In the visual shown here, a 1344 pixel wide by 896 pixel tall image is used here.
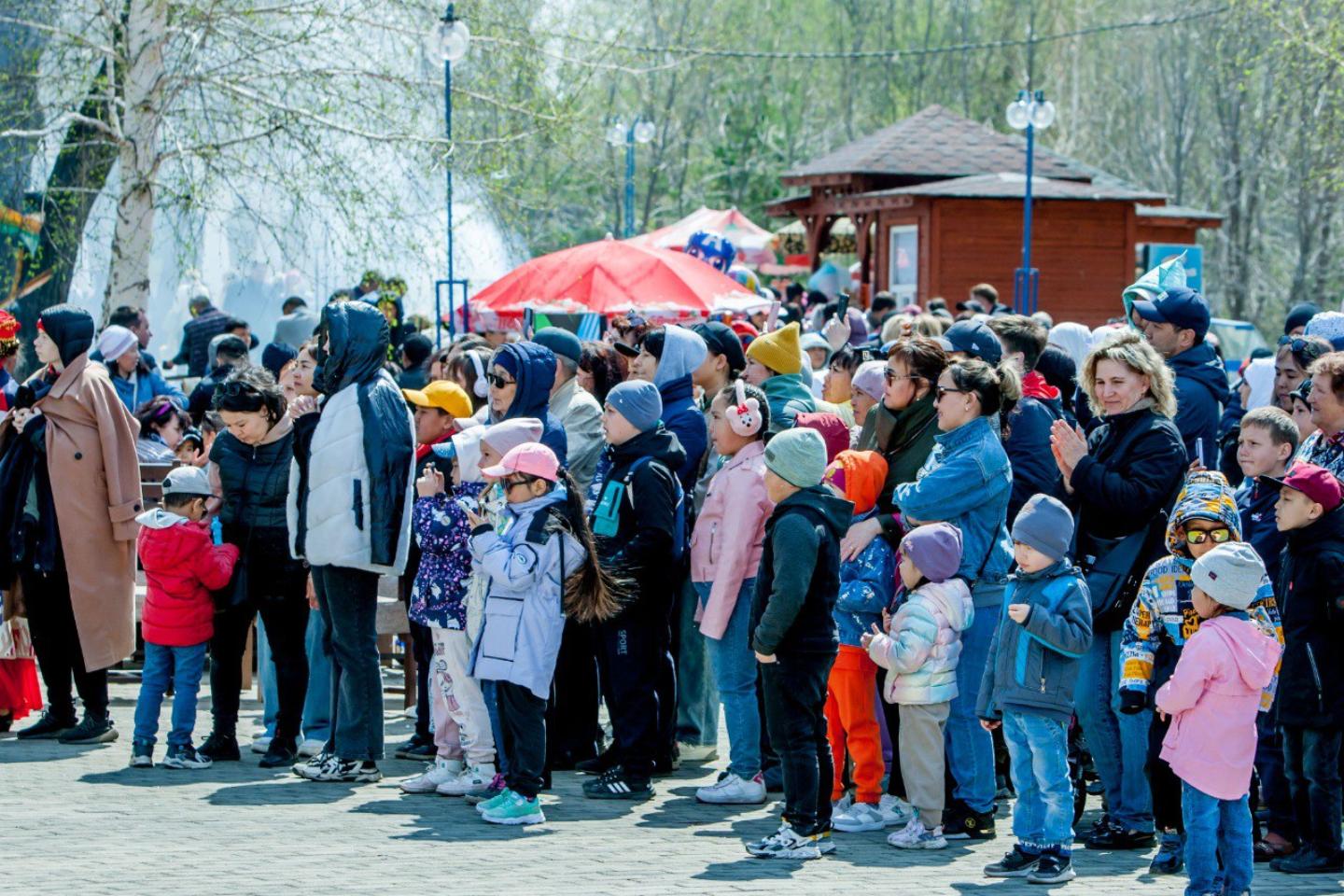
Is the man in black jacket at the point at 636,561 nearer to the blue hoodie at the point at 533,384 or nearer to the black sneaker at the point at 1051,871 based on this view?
the blue hoodie at the point at 533,384

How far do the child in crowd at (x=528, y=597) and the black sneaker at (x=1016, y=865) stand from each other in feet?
6.35

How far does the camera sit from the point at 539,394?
8.23 meters

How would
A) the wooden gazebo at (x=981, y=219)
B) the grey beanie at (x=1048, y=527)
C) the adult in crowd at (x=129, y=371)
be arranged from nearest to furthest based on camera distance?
the grey beanie at (x=1048, y=527), the adult in crowd at (x=129, y=371), the wooden gazebo at (x=981, y=219)

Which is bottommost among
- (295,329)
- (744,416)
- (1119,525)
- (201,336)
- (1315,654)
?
(1315,654)

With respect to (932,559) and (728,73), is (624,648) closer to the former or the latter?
(932,559)

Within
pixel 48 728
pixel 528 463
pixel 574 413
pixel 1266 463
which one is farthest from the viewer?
pixel 48 728

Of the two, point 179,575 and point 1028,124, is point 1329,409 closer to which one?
point 179,575

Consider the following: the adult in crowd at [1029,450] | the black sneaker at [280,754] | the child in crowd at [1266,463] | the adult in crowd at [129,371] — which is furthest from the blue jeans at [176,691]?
the child in crowd at [1266,463]

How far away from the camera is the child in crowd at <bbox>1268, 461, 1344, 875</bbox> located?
675cm

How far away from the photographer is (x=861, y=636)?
300 inches

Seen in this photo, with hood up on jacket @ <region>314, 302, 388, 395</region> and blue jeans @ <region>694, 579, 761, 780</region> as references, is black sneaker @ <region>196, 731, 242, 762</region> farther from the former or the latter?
blue jeans @ <region>694, 579, 761, 780</region>

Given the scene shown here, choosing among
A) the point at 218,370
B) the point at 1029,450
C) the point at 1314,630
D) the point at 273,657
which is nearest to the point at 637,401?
the point at 1029,450

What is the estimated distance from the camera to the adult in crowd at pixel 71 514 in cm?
916

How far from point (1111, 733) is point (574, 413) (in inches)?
124
